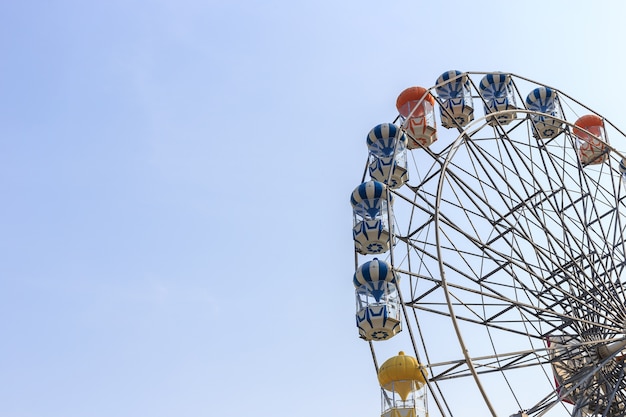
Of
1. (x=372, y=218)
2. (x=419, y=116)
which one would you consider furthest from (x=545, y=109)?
(x=372, y=218)

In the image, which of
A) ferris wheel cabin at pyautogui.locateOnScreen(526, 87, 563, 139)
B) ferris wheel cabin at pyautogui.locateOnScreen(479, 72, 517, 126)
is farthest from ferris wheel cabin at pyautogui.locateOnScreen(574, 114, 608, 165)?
ferris wheel cabin at pyautogui.locateOnScreen(479, 72, 517, 126)

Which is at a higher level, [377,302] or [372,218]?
[372,218]

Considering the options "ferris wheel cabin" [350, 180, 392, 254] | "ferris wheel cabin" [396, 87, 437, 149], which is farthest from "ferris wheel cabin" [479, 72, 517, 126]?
"ferris wheel cabin" [350, 180, 392, 254]

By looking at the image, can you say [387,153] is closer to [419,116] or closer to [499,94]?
[419,116]

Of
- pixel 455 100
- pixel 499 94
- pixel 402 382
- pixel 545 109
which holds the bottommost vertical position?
pixel 402 382

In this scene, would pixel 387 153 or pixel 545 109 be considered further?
pixel 545 109

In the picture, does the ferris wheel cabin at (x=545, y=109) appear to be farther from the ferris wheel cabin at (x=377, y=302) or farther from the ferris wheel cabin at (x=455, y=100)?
the ferris wheel cabin at (x=377, y=302)

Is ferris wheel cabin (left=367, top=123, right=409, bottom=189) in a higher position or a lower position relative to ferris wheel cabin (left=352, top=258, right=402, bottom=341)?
higher

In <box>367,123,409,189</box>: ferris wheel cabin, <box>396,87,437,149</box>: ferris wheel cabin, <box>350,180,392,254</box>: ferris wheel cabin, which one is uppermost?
<box>396,87,437,149</box>: ferris wheel cabin

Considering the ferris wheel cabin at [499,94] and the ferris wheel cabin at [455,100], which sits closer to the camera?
the ferris wheel cabin at [455,100]

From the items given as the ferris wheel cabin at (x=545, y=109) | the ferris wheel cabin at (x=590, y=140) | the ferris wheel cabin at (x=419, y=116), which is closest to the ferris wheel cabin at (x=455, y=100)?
the ferris wheel cabin at (x=419, y=116)

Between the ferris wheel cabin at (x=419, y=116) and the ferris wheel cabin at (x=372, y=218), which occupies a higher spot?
the ferris wheel cabin at (x=419, y=116)

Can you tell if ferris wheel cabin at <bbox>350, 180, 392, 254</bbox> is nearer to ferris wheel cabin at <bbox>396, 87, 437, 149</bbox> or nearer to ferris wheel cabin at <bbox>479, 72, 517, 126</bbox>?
ferris wheel cabin at <bbox>396, 87, 437, 149</bbox>

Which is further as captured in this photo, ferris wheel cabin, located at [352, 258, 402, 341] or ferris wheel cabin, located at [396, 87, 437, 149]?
ferris wheel cabin, located at [396, 87, 437, 149]
